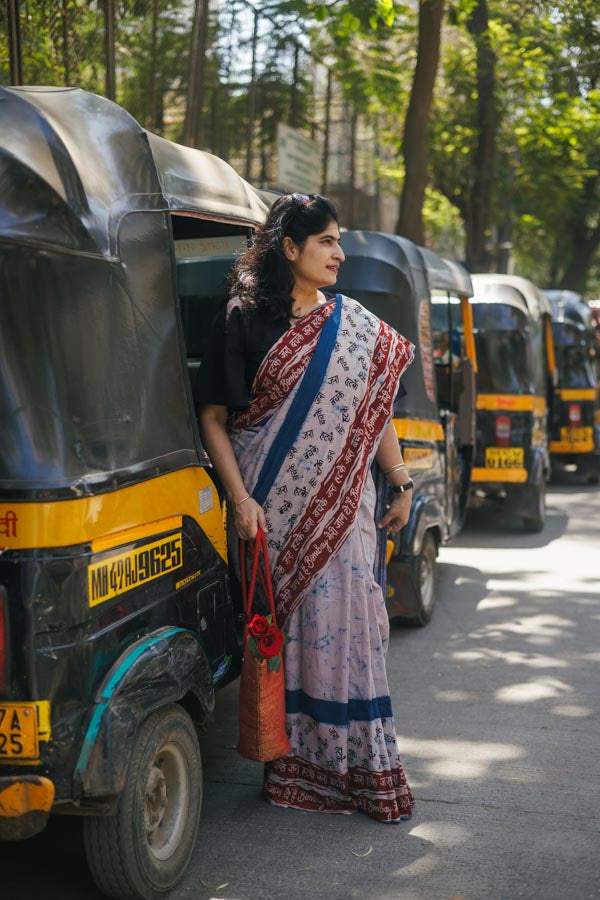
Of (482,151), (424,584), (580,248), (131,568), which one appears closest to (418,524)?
(424,584)

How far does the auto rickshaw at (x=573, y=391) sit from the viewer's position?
12.4 metres

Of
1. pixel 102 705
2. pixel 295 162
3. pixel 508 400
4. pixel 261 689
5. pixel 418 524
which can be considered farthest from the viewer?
pixel 295 162

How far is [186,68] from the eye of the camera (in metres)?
9.34

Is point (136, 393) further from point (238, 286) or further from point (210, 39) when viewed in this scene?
point (210, 39)

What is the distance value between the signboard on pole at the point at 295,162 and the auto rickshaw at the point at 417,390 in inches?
139

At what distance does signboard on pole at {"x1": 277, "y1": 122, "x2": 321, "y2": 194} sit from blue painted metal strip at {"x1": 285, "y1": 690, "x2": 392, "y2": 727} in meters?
6.86

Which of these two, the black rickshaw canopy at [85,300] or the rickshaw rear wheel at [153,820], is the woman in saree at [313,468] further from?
the rickshaw rear wheel at [153,820]

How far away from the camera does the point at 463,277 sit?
7344 millimetres

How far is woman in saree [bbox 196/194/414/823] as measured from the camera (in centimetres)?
354

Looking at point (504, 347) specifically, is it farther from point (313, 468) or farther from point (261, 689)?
point (261, 689)

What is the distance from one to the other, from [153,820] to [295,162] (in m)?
8.37

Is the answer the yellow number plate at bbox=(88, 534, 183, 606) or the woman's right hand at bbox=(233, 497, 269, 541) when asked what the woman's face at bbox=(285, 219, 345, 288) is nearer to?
the woman's right hand at bbox=(233, 497, 269, 541)

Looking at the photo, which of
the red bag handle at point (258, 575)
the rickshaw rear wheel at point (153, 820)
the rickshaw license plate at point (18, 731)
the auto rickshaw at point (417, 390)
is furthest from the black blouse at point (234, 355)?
the auto rickshaw at point (417, 390)

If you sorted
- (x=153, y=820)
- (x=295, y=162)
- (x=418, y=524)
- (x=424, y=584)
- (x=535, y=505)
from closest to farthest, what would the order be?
(x=153, y=820) < (x=418, y=524) < (x=424, y=584) < (x=535, y=505) < (x=295, y=162)
